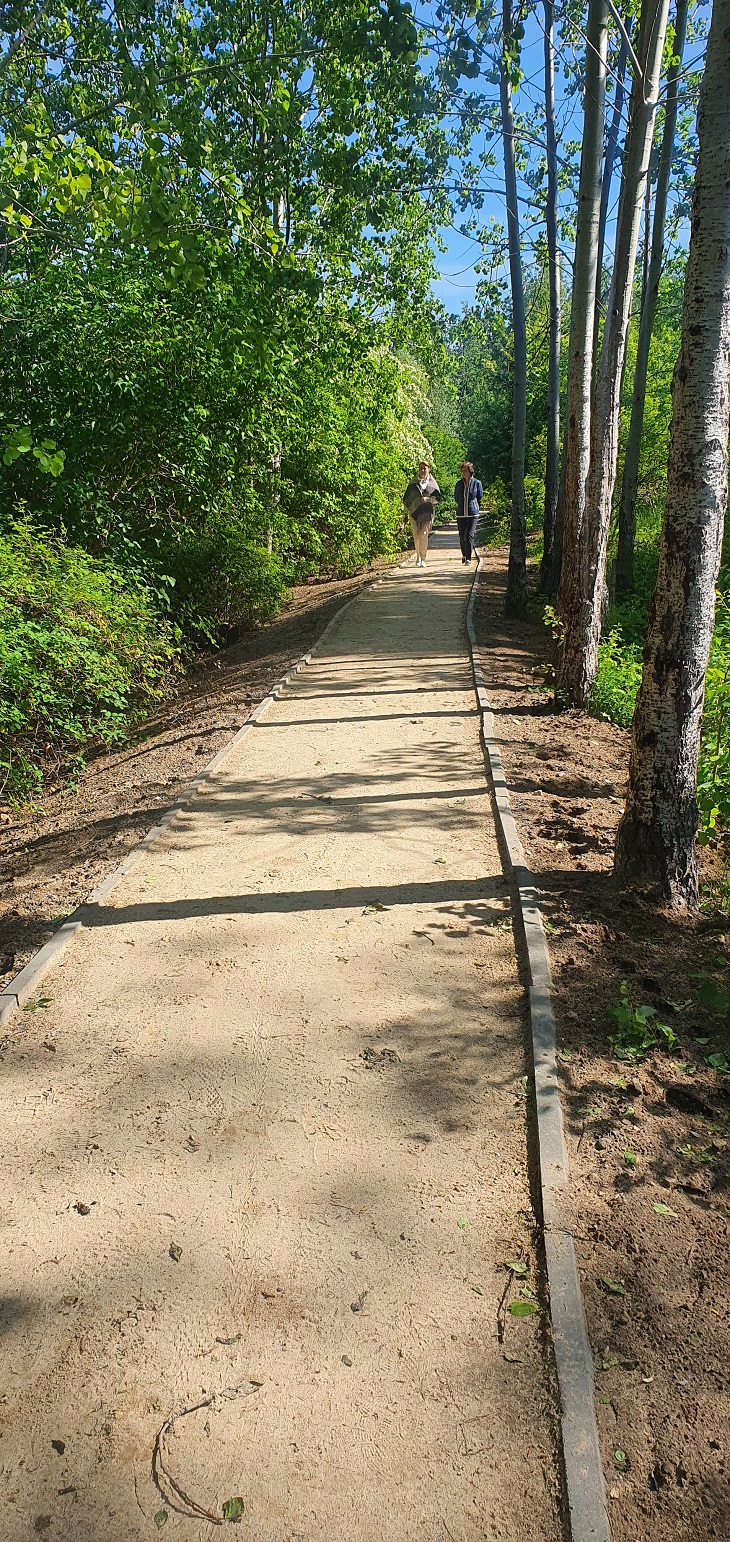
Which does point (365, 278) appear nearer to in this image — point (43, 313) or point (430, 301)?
point (430, 301)

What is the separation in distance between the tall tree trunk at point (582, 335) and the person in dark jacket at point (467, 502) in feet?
24.4

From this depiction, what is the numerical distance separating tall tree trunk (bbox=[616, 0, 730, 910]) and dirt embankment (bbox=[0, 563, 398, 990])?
3.44 m

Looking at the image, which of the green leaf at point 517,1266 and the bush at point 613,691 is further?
the bush at point 613,691

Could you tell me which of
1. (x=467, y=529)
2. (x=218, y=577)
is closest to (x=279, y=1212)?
(x=218, y=577)

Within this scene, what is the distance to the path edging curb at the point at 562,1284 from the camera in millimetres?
2250

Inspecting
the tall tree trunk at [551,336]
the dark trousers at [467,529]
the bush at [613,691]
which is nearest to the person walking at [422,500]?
the dark trousers at [467,529]

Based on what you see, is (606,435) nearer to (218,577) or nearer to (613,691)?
(613,691)

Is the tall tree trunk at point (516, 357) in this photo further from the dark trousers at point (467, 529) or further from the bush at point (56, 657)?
the bush at point (56, 657)

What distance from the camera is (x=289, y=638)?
1478 centimetres

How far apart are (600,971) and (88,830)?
419 cm

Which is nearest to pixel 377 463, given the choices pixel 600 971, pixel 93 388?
pixel 93 388

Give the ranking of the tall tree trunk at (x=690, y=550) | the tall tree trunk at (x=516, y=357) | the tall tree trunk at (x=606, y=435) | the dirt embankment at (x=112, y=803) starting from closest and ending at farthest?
the tall tree trunk at (x=690, y=550) < the dirt embankment at (x=112, y=803) < the tall tree trunk at (x=606, y=435) < the tall tree trunk at (x=516, y=357)

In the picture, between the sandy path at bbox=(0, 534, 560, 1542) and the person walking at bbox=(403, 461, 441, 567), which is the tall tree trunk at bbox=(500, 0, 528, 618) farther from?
the sandy path at bbox=(0, 534, 560, 1542)

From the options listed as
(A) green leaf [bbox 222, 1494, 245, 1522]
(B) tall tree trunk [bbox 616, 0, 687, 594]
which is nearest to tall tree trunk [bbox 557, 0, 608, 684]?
(B) tall tree trunk [bbox 616, 0, 687, 594]
